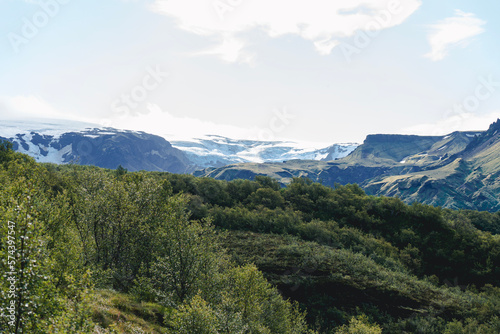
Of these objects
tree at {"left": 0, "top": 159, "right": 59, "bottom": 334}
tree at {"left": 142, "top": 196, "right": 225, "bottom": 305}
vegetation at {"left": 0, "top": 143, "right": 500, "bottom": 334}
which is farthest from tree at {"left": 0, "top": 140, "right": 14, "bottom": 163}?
tree at {"left": 0, "top": 159, "right": 59, "bottom": 334}

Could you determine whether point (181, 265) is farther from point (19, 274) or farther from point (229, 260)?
point (229, 260)

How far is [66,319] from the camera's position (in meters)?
16.5

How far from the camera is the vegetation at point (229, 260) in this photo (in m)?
19.3

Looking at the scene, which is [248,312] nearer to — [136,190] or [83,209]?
[136,190]

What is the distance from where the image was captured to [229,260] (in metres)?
76.6

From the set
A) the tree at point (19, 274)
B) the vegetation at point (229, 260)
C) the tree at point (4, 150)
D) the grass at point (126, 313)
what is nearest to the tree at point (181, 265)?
the vegetation at point (229, 260)

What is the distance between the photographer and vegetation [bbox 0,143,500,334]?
19.3 m

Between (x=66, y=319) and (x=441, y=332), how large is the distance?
75018 millimetres

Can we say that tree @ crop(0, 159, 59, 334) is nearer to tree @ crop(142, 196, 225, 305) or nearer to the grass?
the grass

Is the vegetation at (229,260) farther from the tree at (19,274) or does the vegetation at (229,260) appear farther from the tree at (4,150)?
the tree at (4,150)

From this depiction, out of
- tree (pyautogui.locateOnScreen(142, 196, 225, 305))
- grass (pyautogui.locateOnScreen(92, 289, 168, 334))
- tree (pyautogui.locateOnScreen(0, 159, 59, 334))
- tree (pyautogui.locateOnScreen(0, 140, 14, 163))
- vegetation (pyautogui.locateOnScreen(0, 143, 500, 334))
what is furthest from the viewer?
tree (pyautogui.locateOnScreen(0, 140, 14, 163))

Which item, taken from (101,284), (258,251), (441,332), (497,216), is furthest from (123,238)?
(497,216)

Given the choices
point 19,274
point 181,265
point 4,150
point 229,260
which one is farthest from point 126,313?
point 4,150

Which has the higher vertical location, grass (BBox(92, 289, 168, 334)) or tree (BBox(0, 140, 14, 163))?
tree (BBox(0, 140, 14, 163))
